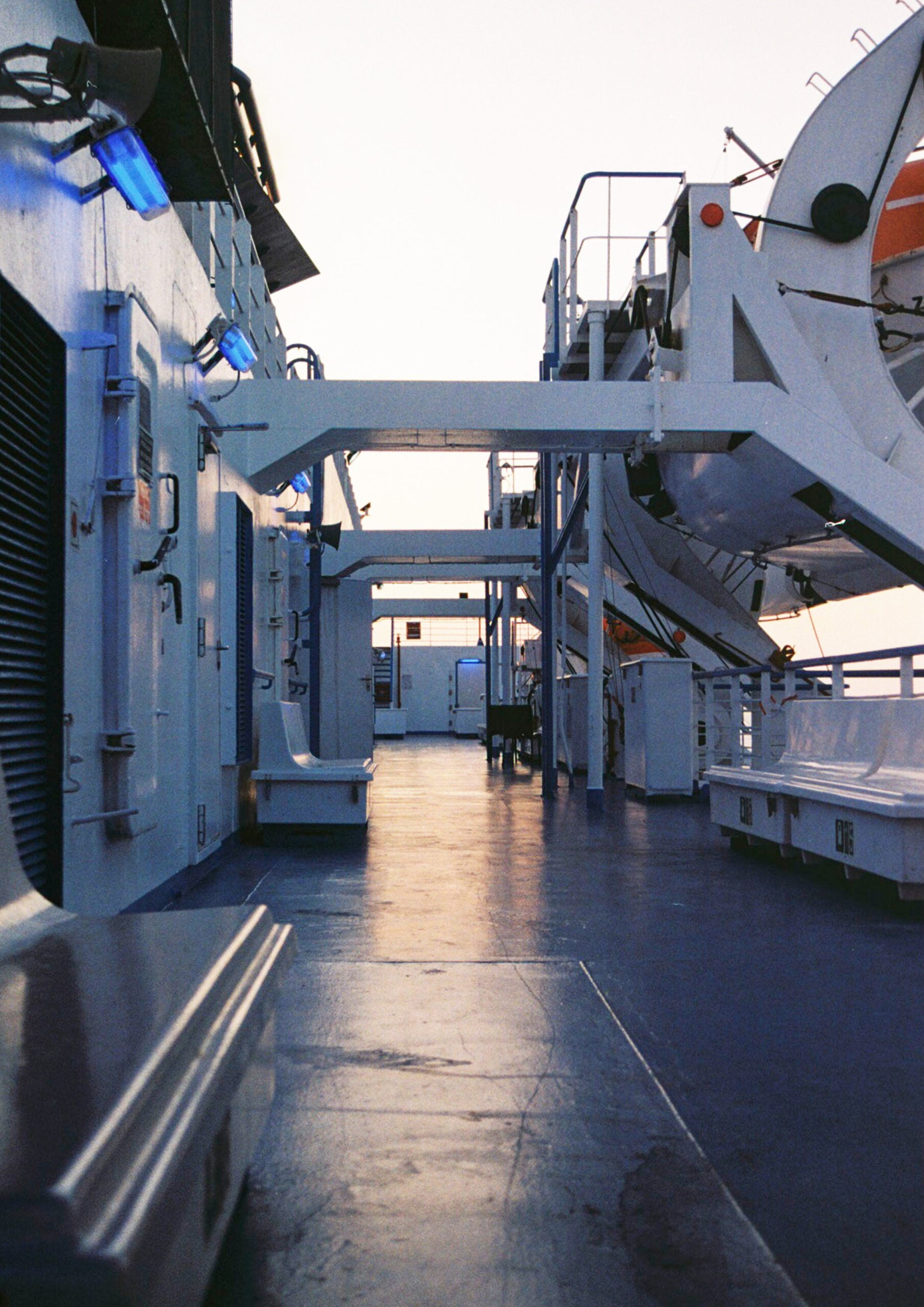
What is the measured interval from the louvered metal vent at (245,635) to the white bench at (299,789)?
6.6 inches

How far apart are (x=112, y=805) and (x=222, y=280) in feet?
17.1

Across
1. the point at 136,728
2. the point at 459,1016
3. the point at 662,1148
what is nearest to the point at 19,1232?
the point at 662,1148

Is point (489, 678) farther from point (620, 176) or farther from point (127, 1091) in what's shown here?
point (127, 1091)

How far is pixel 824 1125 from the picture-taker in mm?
2516

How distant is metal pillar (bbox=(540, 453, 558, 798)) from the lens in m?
12.5

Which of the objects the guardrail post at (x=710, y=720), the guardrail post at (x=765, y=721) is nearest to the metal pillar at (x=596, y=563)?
the guardrail post at (x=710, y=720)

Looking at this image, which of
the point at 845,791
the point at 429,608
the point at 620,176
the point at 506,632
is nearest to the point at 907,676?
the point at 845,791

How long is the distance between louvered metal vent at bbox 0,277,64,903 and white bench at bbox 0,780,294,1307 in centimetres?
116

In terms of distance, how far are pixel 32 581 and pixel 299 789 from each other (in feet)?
15.5

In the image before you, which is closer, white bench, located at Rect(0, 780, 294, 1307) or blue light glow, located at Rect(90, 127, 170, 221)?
white bench, located at Rect(0, 780, 294, 1307)

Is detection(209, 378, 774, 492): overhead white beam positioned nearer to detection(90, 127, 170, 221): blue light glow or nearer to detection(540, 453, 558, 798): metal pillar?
detection(90, 127, 170, 221): blue light glow

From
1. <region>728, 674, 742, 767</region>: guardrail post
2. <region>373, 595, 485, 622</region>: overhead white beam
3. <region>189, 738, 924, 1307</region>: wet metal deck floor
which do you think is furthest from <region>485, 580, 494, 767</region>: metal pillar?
<region>189, 738, 924, 1307</region>: wet metal deck floor

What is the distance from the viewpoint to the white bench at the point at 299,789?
815 cm

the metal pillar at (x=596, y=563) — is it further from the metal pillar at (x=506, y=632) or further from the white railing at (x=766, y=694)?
the metal pillar at (x=506, y=632)
